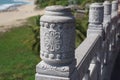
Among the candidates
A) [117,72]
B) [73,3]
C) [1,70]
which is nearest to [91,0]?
[73,3]

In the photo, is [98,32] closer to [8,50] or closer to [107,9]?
[107,9]

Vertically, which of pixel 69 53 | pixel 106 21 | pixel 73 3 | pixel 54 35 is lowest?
pixel 73 3

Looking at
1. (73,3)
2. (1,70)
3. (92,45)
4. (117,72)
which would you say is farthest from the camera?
(73,3)

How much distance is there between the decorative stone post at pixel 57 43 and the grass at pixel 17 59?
10.8 metres

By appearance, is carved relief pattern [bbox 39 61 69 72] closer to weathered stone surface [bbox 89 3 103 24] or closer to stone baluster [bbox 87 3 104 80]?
stone baluster [bbox 87 3 104 80]

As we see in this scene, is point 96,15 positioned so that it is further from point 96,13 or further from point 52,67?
point 52,67

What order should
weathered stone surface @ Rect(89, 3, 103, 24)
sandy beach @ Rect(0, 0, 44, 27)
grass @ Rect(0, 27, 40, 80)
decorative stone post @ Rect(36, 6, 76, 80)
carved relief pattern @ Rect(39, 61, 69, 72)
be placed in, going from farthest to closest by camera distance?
1. sandy beach @ Rect(0, 0, 44, 27)
2. grass @ Rect(0, 27, 40, 80)
3. weathered stone surface @ Rect(89, 3, 103, 24)
4. carved relief pattern @ Rect(39, 61, 69, 72)
5. decorative stone post @ Rect(36, 6, 76, 80)

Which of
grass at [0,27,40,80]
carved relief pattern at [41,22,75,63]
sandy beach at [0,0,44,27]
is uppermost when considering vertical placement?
carved relief pattern at [41,22,75,63]

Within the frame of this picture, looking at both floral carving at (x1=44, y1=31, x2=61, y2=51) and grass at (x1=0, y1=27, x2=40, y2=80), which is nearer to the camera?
floral carving at (x1=44, y1=31, x2=61, y2=51)

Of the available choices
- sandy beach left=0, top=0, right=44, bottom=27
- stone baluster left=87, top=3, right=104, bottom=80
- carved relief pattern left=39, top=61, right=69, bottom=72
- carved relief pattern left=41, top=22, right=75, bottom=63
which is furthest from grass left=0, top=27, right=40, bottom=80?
sandy beach left=0, top=0, right=44, bottom=27

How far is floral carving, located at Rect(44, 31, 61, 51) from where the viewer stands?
12.0ft

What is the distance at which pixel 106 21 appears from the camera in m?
9.65

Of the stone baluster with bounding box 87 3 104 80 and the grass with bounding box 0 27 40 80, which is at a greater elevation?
the stone baluster with bounding box 87 3 104 80

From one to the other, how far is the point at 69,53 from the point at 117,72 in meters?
6.79
